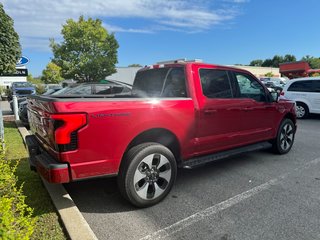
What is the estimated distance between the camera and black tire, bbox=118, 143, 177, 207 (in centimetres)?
323

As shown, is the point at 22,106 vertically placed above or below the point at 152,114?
below

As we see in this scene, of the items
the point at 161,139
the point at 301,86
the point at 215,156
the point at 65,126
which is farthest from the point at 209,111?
the point at 301,86

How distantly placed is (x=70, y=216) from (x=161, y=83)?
7.53 ft

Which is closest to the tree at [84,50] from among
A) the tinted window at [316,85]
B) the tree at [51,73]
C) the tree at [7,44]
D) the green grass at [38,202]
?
the tinted window at [316,85]

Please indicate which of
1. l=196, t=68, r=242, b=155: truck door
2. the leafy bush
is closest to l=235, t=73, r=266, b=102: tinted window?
l=196, t=68, r=242, b=155: truck door

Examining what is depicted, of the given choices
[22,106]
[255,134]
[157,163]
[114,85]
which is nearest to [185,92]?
[157,163]

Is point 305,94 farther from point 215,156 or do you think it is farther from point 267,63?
point 267,63

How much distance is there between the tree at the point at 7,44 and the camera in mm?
5316

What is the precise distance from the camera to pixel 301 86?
11.1 m

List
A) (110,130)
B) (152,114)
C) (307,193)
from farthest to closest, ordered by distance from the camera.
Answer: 1. (307,193)
2. (152,114)
3. (110,130)

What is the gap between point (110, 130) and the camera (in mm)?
3021

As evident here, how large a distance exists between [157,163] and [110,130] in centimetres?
80

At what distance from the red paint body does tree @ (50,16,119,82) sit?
22.9m

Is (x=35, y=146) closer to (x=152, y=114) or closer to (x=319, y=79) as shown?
(x=152, y=114)
